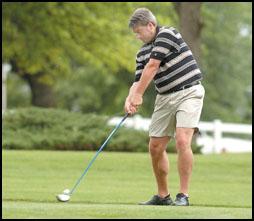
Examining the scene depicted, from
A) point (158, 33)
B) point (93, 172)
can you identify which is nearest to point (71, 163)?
point (93, 172)

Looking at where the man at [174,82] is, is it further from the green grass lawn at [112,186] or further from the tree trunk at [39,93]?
the tree trunk at [39,93]

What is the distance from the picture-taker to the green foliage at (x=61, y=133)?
19719 millimetres

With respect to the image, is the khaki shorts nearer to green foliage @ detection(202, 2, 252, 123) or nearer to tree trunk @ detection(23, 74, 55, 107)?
tree trunk @ detection(23, 74, 55, 107)

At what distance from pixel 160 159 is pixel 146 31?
1.34 m

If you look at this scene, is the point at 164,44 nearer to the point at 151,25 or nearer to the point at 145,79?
the point at 151,25

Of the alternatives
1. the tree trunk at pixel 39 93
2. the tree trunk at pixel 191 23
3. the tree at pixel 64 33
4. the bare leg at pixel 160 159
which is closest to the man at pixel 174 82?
the bare leg at pixel 160 159

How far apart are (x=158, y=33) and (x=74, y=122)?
38.0 feet

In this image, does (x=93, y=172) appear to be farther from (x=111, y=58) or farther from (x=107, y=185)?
(x=111, y=58)

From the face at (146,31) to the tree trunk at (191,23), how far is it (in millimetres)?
A: 12577

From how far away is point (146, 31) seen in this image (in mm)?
9477

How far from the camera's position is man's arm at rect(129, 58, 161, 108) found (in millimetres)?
9336

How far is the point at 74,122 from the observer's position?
20922 millimetres

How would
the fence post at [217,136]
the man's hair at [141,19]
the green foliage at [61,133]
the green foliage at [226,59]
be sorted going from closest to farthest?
the man's hair at [141,19], the green foliage at [61,133], the fence post at [217,136], the green foliage at [226,59]

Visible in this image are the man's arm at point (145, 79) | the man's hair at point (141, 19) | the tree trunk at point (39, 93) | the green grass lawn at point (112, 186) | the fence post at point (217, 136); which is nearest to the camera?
the green grass lawn at point (112, 186)
